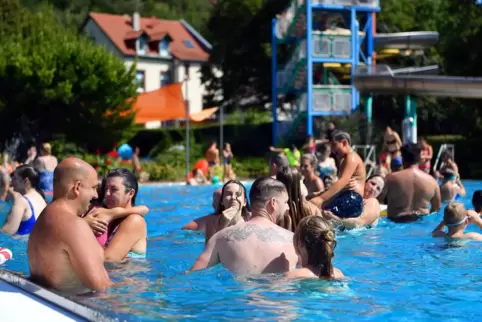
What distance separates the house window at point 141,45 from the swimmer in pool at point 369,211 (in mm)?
48334

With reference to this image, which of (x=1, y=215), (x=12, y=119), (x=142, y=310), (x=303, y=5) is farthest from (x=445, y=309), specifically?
Result: (x=12, y=119)

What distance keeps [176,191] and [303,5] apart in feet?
44.3

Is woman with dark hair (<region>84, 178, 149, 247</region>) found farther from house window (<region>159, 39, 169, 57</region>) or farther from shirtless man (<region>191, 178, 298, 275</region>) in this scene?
house window (<region>159, 39, 169, 57</region>)

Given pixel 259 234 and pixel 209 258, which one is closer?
pixel 259 234

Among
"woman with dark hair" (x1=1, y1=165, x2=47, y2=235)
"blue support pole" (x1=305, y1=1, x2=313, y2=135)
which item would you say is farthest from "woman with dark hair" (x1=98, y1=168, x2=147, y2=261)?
"blue support pole" (x1=305, y1=1, x2=313, y2=135)

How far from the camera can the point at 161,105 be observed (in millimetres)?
35156

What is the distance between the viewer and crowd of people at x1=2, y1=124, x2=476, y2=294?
4.78 m

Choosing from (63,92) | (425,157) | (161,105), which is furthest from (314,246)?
(161,105)

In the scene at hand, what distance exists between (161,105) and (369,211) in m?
24.9

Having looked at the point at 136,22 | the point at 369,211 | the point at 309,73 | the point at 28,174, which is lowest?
the point at 369,211

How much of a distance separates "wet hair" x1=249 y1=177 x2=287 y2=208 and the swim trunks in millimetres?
4831

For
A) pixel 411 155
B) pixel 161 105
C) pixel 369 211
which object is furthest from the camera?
pixel 161 105

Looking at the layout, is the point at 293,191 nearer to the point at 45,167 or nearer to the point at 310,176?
the point at 310,176

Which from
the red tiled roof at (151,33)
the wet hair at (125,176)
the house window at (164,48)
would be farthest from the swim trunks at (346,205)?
the house window at (164,48)
